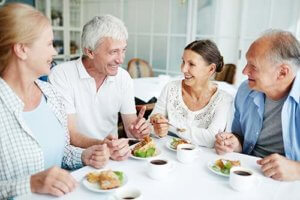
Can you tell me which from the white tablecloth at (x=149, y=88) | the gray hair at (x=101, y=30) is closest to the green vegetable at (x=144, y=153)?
the gray hair at (x=101, y=30)

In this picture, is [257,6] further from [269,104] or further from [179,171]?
[179,171]

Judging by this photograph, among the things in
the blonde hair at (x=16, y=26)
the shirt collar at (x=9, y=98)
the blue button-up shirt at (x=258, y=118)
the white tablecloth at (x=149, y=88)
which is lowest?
the white tablecloth at (x=149, y=88)

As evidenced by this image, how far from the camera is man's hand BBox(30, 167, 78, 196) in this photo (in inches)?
36.4

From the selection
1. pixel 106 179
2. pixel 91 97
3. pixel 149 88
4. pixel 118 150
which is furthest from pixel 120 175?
pixel 149 88

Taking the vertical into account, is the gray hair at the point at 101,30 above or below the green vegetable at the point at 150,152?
above

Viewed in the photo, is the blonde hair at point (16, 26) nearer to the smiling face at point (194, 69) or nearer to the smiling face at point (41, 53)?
the smiling face at point (41, 53)

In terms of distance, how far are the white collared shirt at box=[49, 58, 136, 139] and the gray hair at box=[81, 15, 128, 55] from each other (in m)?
0.17

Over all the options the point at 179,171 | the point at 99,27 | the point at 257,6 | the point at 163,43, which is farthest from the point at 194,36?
the point at 179,171

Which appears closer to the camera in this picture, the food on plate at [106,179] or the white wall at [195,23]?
the food on plate at [106,179]

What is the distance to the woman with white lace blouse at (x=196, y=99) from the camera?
164 cm

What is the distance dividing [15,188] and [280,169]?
0.97 meters

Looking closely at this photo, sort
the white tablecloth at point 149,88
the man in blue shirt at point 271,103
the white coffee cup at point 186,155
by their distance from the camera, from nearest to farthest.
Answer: the white coffee cup at point 186,155, the man in blue shirt at point 271,103, the white tablecloth at point 149,88

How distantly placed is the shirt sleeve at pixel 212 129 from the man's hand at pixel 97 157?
0.54 metres

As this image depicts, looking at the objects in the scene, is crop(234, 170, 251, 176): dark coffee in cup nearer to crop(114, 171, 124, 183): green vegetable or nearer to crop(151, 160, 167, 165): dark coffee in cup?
crop(151, 160, 167, 165): dark coffee in cup
